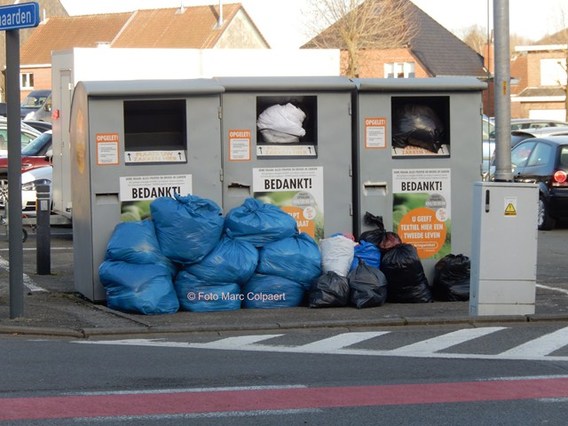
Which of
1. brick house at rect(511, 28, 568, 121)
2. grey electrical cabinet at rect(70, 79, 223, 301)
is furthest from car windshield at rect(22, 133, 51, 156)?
brick house at rect(511, 28, 568, 121)

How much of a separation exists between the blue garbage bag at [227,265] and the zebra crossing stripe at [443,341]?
7.21ft

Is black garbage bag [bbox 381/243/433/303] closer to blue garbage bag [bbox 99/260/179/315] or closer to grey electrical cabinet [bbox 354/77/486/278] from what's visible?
grey electrical cabinet [bbox 354/77/486/278]

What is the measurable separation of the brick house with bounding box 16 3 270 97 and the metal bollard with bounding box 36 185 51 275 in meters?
53.0

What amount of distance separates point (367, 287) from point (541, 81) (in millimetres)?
69064

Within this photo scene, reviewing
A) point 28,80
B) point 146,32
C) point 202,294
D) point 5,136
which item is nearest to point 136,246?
point 202,294

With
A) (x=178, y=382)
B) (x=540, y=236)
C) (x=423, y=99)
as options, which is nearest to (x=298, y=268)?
(x=423, y=99)

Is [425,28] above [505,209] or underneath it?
A: above

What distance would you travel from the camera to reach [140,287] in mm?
11156

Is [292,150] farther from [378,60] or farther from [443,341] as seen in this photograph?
[378,60]

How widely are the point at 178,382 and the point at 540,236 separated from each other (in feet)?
42.1

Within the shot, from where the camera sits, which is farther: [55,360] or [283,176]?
[283,176]

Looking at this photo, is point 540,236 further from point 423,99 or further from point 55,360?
point 55,360

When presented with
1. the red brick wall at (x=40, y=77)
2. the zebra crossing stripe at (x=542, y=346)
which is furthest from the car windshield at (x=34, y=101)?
the zebra crossing stripe at (x=542, y=346)

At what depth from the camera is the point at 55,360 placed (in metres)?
8.90
